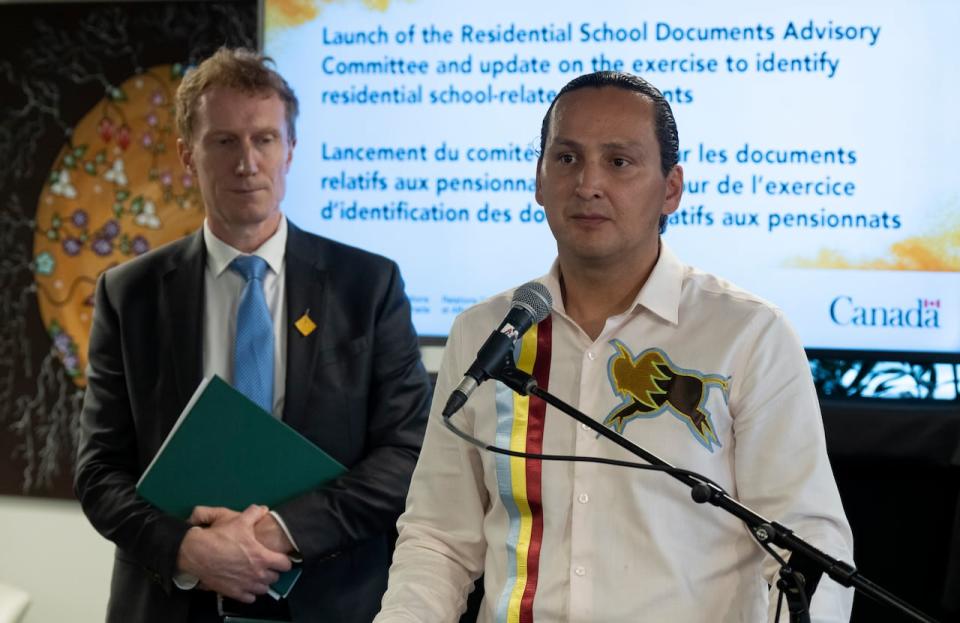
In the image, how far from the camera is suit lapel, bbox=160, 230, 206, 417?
8.61 ft

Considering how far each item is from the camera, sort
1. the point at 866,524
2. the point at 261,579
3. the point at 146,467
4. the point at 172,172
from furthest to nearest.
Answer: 1. the point at 172,172
2. the point at 866,524
3. the point at 146,467
4. the point at 261,579

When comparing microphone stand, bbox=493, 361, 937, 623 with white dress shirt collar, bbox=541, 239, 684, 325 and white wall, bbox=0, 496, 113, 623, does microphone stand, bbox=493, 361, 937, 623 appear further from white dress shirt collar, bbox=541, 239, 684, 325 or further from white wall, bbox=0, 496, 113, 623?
Answer: white wall, bbox=0, 496, 113, 623

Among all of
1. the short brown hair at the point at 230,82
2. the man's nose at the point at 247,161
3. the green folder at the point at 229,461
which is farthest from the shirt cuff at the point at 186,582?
the short brown hair at the point at 230,82

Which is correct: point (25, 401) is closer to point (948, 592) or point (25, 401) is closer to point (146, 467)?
point (146, 467)

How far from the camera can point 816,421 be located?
176cm

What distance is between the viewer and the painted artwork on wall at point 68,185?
4156 mm

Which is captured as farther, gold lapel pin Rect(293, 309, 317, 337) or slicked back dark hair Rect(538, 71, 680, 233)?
gold lapel pin Rect(293, 309, 317, 337)

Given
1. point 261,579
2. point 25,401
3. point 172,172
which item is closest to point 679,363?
point 261,579

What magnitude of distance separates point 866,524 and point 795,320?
726 millimetres

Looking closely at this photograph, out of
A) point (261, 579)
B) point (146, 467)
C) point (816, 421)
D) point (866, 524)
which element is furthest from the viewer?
point (866, 524)

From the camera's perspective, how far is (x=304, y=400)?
260 centimetres

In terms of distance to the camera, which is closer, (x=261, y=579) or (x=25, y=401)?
(x=261, y=579)

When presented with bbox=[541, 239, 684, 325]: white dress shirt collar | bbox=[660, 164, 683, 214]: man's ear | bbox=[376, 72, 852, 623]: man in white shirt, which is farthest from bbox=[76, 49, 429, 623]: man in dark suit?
bbox=[660, 164, 683, 214]: man's ear

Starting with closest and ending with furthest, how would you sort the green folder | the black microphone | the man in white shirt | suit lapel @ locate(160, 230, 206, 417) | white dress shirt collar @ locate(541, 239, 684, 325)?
the black microphone < the man in white shirt < white dress shirt collar @ locate(541, 239, 684, 325) < the green folder < suit lapel @ locate(160, 230, 206, 417)
